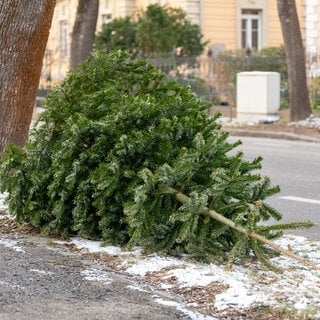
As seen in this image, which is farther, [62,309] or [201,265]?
[201,265]

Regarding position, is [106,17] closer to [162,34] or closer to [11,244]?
[162,34]

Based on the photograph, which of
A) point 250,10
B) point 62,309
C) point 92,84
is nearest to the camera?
point 62,309

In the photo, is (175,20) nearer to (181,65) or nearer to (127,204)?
(181,65)

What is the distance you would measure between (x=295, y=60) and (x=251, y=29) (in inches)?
793

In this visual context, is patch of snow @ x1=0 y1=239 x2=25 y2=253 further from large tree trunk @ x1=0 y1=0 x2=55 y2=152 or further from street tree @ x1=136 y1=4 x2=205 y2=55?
street tree @ x1=136 y1=4 x2=205 y2=55

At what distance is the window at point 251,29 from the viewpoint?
43.0 m

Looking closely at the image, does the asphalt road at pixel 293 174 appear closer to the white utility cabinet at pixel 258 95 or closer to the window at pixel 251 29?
the white utility cabinet at pixel 258 95

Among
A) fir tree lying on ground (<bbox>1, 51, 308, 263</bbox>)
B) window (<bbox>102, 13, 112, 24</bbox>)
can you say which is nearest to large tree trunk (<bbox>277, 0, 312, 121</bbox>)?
fir tree lying on ground (<bbox>1, 51, 308, 263</bbox>)

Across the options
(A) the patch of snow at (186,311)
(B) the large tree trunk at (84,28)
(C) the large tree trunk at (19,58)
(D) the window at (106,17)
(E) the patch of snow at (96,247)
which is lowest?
(A) the patch of snow at (186,311)

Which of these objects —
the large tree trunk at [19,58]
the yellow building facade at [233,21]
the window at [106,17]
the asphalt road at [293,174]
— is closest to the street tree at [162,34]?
the yellow building facade at [233,21]

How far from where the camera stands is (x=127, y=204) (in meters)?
7.20

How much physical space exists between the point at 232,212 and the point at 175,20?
2973 cm

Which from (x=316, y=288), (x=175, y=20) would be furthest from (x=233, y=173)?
(x=175, y=20)

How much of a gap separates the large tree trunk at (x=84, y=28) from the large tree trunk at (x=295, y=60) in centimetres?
516
